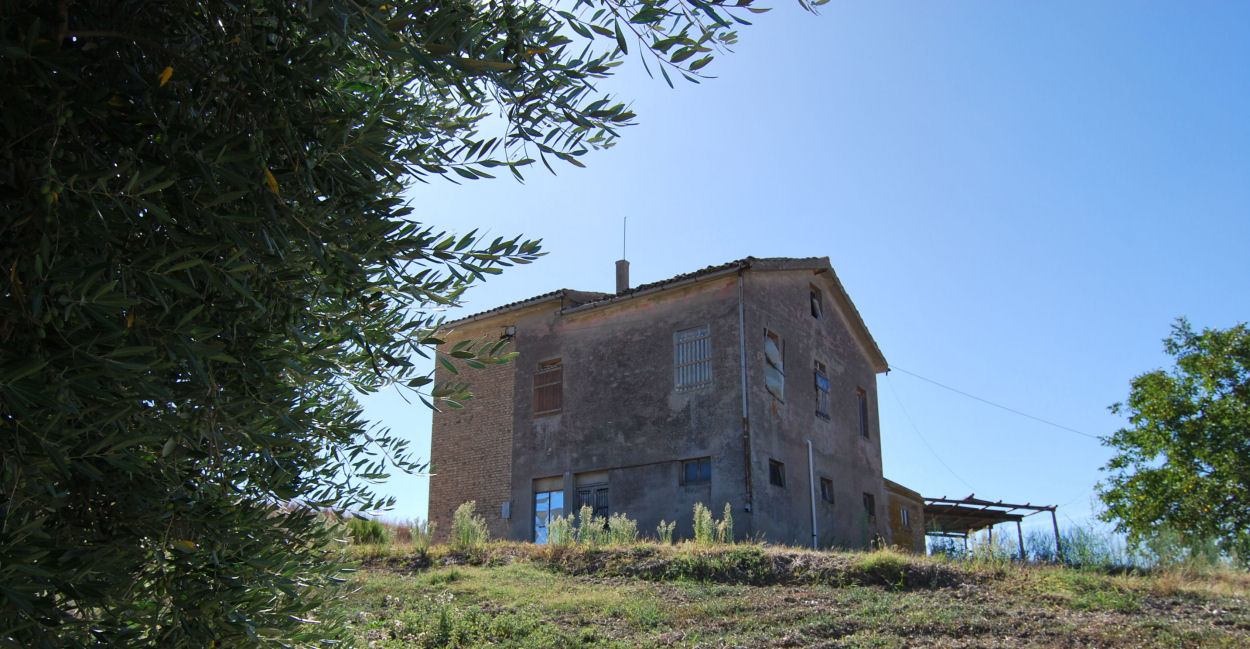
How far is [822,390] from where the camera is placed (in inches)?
937

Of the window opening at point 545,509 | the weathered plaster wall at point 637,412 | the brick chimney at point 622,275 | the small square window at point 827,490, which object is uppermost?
the brick chimney at point 622,275

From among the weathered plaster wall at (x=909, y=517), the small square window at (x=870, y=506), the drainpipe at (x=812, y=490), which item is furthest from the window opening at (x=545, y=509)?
the weathered plaster wall at (x=909, y=517)

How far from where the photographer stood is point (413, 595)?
41.3ft

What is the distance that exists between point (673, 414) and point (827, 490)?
197 inches

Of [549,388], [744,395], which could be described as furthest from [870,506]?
[549,388]

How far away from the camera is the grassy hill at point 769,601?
1045cm

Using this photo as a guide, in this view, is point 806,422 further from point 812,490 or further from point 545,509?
point 545,509

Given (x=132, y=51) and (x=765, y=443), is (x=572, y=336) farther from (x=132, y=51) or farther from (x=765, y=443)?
(x=132, y=51)

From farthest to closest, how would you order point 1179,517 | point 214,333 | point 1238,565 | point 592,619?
point 1179,517 < point 1238,565 < point 592,619 < point 214,333

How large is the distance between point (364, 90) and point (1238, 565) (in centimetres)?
1769

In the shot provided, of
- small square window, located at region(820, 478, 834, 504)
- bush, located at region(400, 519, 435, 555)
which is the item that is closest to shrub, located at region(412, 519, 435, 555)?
bush, located at region(400, 519, 435, 555)

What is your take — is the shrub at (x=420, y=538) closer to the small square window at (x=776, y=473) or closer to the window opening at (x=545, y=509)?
the window opening at (x=545, y=509)

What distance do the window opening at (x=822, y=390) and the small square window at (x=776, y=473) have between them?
10.1 ft

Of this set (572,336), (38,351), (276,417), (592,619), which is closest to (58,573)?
(38,351)
